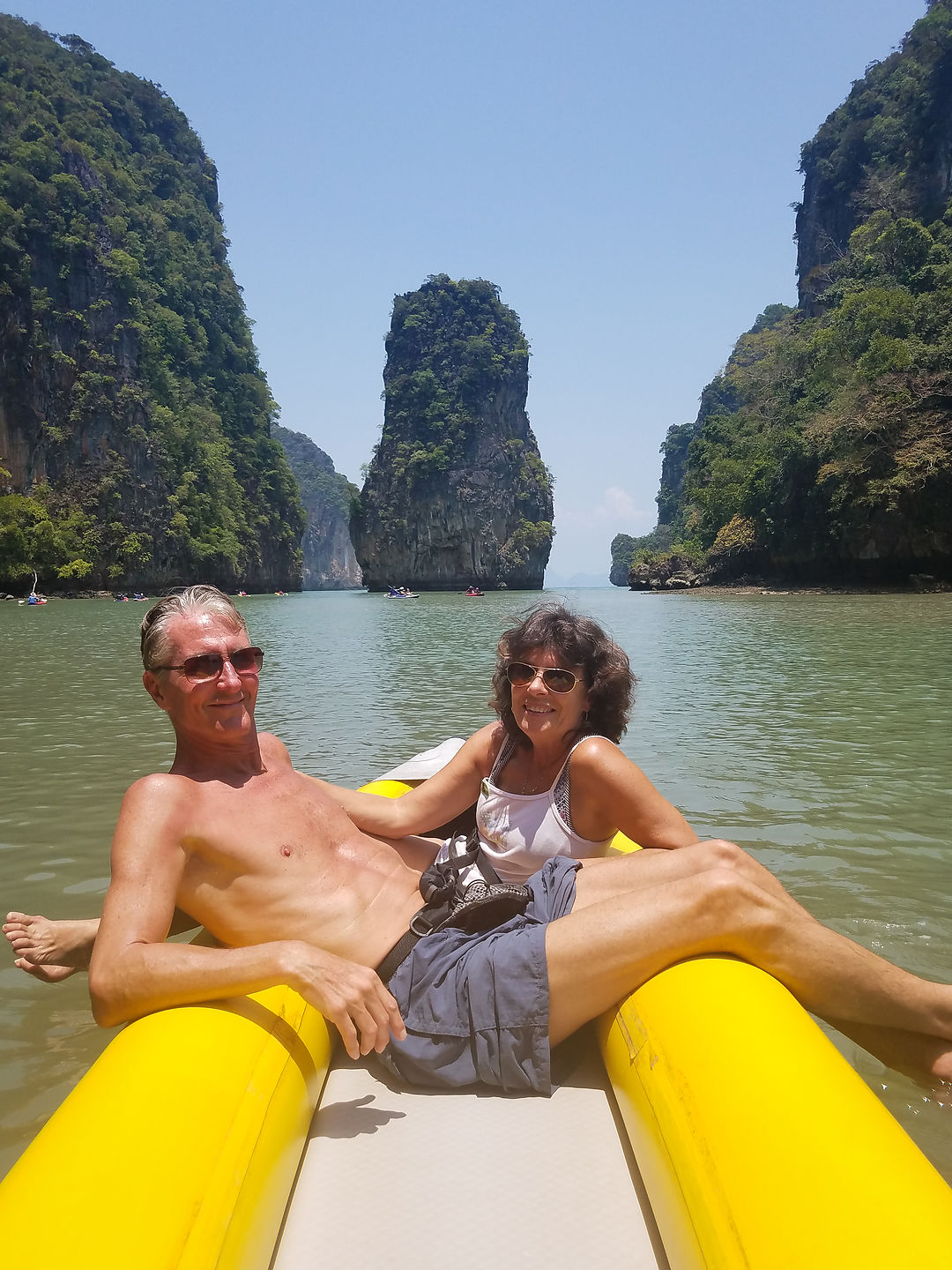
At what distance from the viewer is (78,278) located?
50.8 meters

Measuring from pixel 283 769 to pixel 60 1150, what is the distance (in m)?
1.12

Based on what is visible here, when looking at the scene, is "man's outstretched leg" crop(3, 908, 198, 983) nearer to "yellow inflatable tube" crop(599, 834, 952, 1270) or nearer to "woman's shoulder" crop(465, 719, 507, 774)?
"woman's shoulder" crop(465, 719, 507, 774)

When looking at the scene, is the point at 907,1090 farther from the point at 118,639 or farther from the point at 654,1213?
the point at 118,639

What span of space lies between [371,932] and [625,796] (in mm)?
764

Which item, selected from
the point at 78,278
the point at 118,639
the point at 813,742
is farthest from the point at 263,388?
the point at 813,742

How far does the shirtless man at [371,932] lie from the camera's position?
5.77 feet

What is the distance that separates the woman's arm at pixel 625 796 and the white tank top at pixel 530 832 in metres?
0.06

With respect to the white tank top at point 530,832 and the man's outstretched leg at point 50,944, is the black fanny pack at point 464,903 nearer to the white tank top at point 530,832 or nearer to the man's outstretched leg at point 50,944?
the white tank top at point 530,832

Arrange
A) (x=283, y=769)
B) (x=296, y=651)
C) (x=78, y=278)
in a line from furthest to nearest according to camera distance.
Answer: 1. (x=78, y=278)
2. (x=296, y=651)
3. (x=283, y=769)

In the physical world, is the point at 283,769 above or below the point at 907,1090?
above

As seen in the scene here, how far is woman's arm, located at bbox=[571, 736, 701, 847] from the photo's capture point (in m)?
2.42

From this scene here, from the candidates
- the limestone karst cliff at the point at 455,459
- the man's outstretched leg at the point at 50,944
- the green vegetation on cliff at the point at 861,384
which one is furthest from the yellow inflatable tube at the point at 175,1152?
the limestone karst cliff at the point at 455,459

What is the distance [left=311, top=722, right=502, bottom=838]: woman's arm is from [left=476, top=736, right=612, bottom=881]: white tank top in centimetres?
17

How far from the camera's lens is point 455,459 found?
77.0 metres
